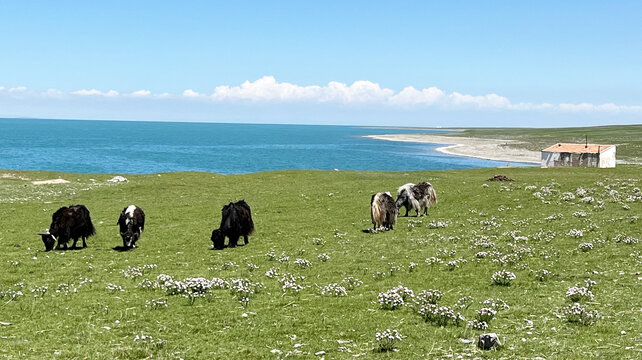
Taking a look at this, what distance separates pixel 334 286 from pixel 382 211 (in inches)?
503

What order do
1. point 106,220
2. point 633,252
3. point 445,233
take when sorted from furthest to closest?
point 106,220 < point 445,233 < point 633,252

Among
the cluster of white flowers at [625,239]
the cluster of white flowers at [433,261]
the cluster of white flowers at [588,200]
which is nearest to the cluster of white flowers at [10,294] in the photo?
the cluster of white flowers at [433,261]

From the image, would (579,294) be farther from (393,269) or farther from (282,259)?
(282,259)

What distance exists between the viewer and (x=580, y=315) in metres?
11.1

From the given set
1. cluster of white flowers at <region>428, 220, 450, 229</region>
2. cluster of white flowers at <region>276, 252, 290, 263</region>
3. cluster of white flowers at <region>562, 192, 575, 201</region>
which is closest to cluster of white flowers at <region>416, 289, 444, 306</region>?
cluster of white flowers at <region>276, 252, 290, 263</region>

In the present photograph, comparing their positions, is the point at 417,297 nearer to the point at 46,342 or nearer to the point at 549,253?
the point at 549,253

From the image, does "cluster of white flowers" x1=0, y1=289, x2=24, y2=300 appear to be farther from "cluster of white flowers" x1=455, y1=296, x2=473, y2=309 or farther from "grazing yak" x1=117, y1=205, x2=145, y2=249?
"cluster of white flowers" x1=455, y1=296, x2=473, y2=309

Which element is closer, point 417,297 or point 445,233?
point 417,297

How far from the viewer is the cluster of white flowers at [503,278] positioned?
14.8 metres

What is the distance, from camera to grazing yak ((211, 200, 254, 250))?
2400cm

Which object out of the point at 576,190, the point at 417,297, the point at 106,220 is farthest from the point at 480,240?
the point at 106,220

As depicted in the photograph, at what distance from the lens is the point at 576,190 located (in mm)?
38812

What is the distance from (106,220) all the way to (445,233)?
78.4 feet

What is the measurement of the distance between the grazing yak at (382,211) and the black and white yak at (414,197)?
4909 mm
